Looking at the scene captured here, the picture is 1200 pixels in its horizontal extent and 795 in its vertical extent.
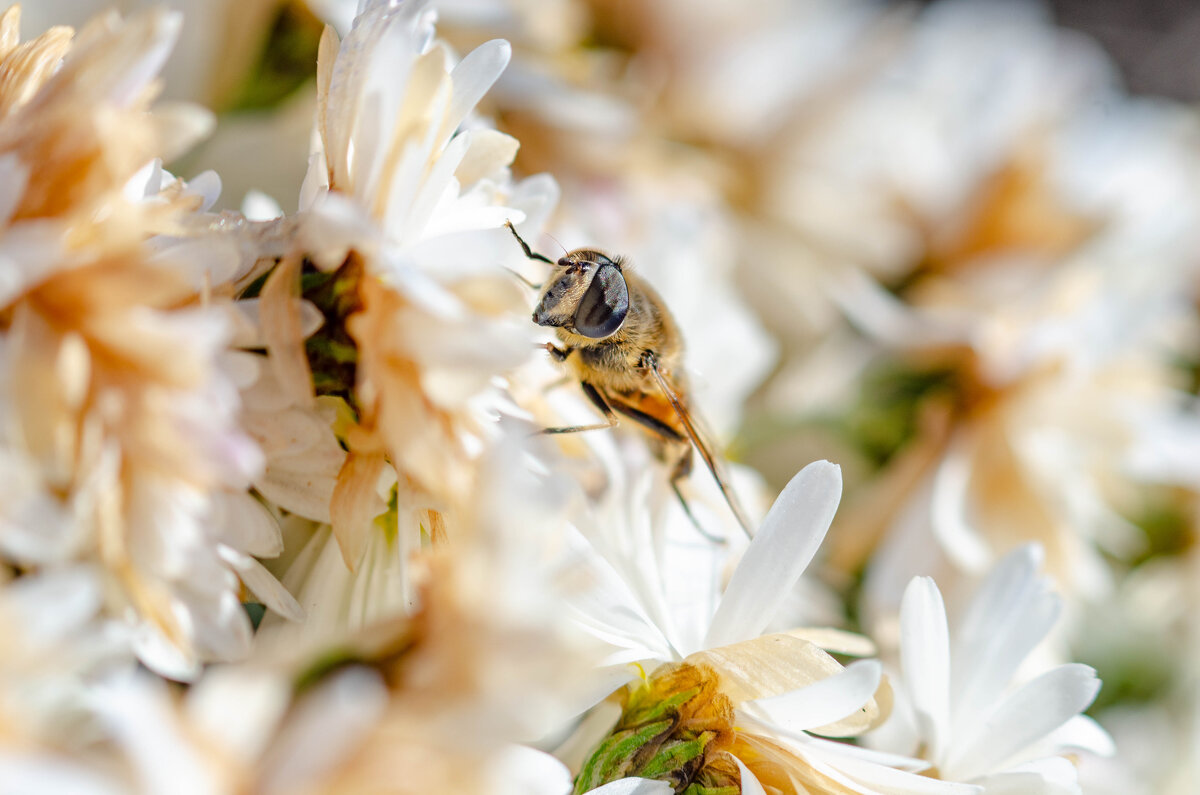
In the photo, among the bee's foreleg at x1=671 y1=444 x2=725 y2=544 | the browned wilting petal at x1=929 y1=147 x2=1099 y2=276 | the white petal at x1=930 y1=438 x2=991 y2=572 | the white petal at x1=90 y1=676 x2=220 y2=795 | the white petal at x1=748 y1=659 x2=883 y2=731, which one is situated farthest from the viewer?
the browned wilting petal at x1=929 y1=147 x2=1099 y2=276

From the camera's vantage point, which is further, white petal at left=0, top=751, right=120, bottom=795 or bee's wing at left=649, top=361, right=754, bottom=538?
bee's wing at left=649, top=361, right=754, bottom=538

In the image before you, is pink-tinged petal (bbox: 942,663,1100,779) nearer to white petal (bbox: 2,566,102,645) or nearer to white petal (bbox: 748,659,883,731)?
white petal (bbox: 748,659,883,731)

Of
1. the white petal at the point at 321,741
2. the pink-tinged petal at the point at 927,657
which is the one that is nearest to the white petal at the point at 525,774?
the white petal at the point at 321,741

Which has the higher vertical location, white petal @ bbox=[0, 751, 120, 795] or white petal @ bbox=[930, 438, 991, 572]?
white petal @ bbox=[0, 751, 120, 795]

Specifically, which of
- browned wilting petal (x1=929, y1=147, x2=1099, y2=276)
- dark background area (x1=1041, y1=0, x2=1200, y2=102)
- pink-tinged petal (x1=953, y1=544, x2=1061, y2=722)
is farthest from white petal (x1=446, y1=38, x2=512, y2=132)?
dark background area (x1=1041, y1=0, x2=1200, y2=102)

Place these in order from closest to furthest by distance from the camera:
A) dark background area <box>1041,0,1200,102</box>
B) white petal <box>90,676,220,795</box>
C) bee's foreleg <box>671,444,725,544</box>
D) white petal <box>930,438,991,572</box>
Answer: white petal <box>90,676,220,795</box> < bee's foreleg <box>671,444,725,544</box> < white petal <box>930,438,991,572</box> < dark background area <box>1041,0,1200,102</box>

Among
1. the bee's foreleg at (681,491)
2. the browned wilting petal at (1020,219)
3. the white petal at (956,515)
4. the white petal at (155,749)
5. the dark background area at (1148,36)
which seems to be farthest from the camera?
the dark background area at (1148,36)

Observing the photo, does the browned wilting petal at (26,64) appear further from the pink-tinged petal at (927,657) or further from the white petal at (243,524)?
the pink-tinged petal at (927,657)

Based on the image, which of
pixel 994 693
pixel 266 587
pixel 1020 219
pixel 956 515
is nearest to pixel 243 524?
pixel 266 587

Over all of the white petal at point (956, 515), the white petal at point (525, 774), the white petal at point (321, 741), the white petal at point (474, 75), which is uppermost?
the white petal at point (474, 75)
